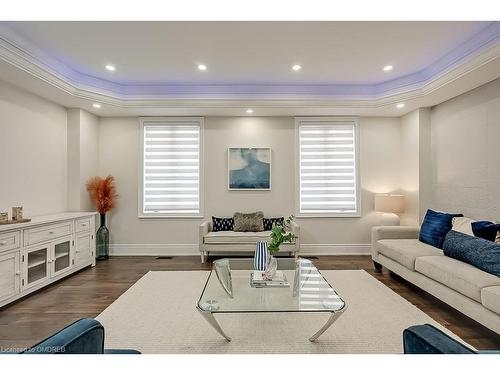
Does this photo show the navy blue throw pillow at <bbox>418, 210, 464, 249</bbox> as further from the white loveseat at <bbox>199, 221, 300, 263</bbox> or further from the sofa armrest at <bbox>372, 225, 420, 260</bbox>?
the white loveseat at <bbox>199, 221, 300, 263</bbox>

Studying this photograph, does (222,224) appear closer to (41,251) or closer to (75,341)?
(41,251)

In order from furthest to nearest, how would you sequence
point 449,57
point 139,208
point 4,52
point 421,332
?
point 139,208 → point 449,57 → point 4,52 → point 421,332

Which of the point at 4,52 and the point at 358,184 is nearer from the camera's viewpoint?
the point at 4,52

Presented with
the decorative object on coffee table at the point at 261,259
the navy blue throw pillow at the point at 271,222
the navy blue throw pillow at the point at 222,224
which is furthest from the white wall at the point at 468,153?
the navy blue throw pillow at the point at 222,224

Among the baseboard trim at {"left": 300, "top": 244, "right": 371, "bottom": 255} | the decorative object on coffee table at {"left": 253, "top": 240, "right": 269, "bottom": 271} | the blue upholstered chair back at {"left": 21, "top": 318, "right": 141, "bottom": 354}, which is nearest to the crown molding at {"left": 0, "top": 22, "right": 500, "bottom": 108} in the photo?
the baseboard trim at {"left": 300, "top": 244, "right": 371, "bottom": 255}

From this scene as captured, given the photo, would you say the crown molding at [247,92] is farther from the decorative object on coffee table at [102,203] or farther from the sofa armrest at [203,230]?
the sofa armrest at [203,230]

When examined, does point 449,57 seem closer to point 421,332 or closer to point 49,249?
point 421,332

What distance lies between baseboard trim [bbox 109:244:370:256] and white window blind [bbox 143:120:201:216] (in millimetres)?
653

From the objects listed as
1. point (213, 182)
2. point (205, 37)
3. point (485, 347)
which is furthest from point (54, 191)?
point (485, 347)

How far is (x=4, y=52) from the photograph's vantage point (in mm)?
3076

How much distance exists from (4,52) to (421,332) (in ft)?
14.1

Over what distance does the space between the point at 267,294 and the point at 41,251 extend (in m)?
3.04

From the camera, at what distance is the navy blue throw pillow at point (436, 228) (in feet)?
12.3

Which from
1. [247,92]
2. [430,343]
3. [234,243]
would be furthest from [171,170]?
[430,343]
